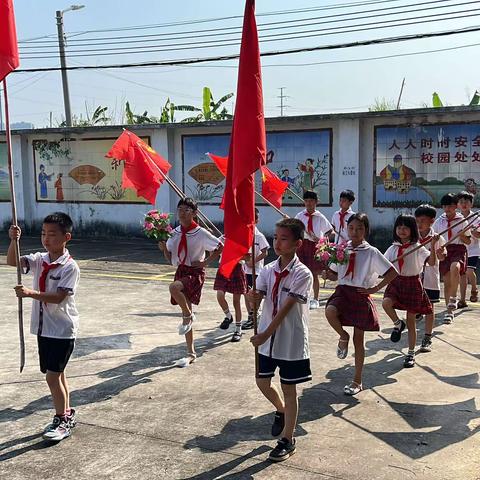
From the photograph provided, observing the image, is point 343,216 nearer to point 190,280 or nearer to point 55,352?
point 190,280

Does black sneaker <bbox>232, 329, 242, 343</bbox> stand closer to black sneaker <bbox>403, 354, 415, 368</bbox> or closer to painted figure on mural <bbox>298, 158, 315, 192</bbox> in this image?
black sneaker <bbox>403, 354, 415, 368</bbox>

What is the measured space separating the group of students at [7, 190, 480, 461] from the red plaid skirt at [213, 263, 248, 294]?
0.04 ft

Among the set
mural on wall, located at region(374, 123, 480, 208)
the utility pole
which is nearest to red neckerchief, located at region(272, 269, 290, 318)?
mural on wall, located at region(374, 123, 480, 208)

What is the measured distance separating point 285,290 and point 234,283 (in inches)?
116

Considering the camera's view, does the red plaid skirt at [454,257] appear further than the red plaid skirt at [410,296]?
Yes

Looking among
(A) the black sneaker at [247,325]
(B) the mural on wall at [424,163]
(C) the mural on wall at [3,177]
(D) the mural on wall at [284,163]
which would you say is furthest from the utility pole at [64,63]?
(A) the black sneaker at [247,325]

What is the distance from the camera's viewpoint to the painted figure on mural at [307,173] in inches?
554

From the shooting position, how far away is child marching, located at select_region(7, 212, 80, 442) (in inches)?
162

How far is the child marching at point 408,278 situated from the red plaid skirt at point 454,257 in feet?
6.37

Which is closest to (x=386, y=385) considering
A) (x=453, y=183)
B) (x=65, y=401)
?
(x=65, y=401)

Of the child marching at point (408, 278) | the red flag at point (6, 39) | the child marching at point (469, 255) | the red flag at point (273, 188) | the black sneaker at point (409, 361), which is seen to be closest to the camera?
the red flag at point (6, 39)

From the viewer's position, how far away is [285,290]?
388cm

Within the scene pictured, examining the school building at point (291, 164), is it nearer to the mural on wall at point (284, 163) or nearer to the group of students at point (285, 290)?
the mural on wall at point (284, 163)

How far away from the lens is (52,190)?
17625 mm
